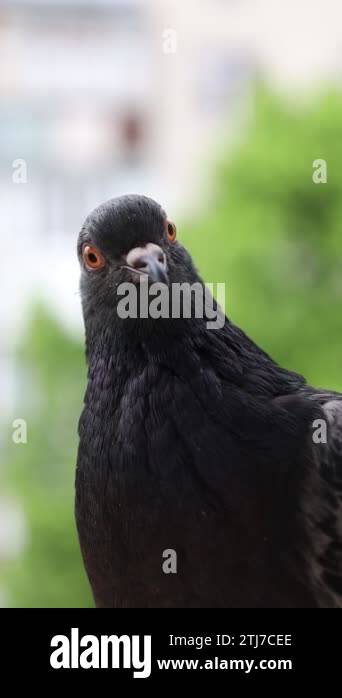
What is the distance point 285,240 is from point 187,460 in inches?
375

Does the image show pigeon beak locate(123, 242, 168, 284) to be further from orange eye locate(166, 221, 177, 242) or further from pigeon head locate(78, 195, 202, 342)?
orange eye locate(166, 221, 177, 242)

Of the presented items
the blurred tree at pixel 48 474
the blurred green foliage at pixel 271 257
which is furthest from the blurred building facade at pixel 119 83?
the blurred green foliage at pixel 271 257

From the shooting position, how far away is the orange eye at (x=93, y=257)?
384 cm

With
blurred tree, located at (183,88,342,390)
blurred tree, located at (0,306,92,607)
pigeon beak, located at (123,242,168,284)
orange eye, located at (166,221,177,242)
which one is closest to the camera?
pigeon beak, located at (123,242,168,284)

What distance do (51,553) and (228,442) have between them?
12.4 m

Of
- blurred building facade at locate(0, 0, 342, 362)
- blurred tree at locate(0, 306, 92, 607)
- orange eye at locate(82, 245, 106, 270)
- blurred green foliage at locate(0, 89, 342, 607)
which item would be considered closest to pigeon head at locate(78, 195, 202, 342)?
orange eye at locate(82, 245, 106, 270)

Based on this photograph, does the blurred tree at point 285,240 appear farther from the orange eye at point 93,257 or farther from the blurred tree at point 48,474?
the orange eye at point 93,257

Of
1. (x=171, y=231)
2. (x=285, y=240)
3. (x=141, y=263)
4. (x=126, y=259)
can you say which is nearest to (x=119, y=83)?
(x=285, y=240)

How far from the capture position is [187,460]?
143 inches

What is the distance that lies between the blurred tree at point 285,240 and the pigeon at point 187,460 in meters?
7.88

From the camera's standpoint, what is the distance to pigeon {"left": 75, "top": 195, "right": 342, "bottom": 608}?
140 inches
